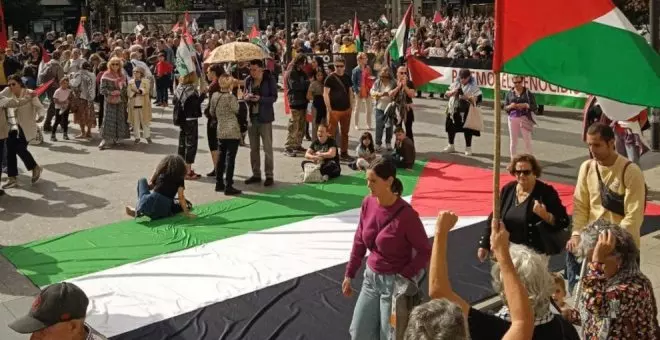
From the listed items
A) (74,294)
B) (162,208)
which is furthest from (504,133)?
(74,294)

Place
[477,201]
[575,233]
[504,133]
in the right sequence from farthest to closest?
1. [504,133]
2. [477,201]
3. [575,233]

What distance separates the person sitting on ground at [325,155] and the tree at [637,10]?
42.5 ft

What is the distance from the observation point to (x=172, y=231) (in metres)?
9.52

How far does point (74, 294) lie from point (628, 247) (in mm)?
2796

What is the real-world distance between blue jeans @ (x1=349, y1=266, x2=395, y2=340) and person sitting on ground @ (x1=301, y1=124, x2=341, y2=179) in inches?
267

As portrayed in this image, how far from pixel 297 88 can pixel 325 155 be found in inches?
82.7

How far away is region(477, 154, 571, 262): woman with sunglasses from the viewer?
18.9 ft

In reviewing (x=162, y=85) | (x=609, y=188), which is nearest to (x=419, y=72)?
(x=162, y=85)

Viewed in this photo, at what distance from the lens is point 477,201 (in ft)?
34.8

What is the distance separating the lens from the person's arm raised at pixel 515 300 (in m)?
3.33

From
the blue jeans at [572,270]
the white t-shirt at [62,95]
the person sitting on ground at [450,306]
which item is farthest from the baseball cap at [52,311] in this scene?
the white t-shirt at [62,95]

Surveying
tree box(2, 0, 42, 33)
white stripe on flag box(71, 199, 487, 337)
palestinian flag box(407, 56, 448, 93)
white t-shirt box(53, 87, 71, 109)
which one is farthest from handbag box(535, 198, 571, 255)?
tree box(2, 0, 42, 33)

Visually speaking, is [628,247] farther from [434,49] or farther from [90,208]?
[434,49]

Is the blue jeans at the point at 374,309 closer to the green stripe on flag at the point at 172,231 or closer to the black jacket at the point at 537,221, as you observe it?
the black jacket at the point at 537,221
